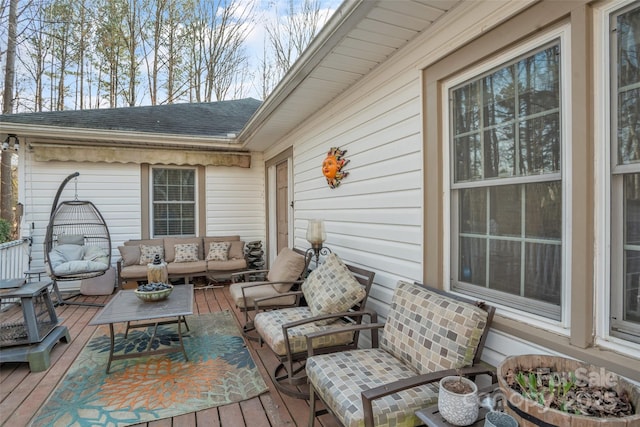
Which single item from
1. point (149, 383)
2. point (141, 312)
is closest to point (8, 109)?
point (141, 312)

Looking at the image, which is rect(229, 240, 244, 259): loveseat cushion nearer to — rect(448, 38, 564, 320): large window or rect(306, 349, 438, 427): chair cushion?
rect(306, 349, 438, 427): chair cushion

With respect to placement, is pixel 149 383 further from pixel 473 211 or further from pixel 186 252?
pixel 186 252

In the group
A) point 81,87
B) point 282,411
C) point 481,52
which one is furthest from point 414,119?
point 81,87

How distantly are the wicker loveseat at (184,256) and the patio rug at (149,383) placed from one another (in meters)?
1.91

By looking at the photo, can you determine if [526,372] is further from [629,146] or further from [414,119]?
[414,119]

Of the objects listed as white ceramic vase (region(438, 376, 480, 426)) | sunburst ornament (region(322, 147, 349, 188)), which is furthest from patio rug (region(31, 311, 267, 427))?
sunburst ornament (region(322, 147, 349, 188))

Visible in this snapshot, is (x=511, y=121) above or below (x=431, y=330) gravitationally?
above

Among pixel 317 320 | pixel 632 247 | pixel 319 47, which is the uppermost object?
pixel 319 47

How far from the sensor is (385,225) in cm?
285

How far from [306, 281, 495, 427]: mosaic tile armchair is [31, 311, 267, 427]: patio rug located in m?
0.94

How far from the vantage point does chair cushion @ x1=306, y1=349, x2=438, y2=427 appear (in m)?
1.52

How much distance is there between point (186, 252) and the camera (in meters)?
5.85

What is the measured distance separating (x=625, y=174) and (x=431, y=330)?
43.8 inches

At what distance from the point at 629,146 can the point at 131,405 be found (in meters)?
3.20
